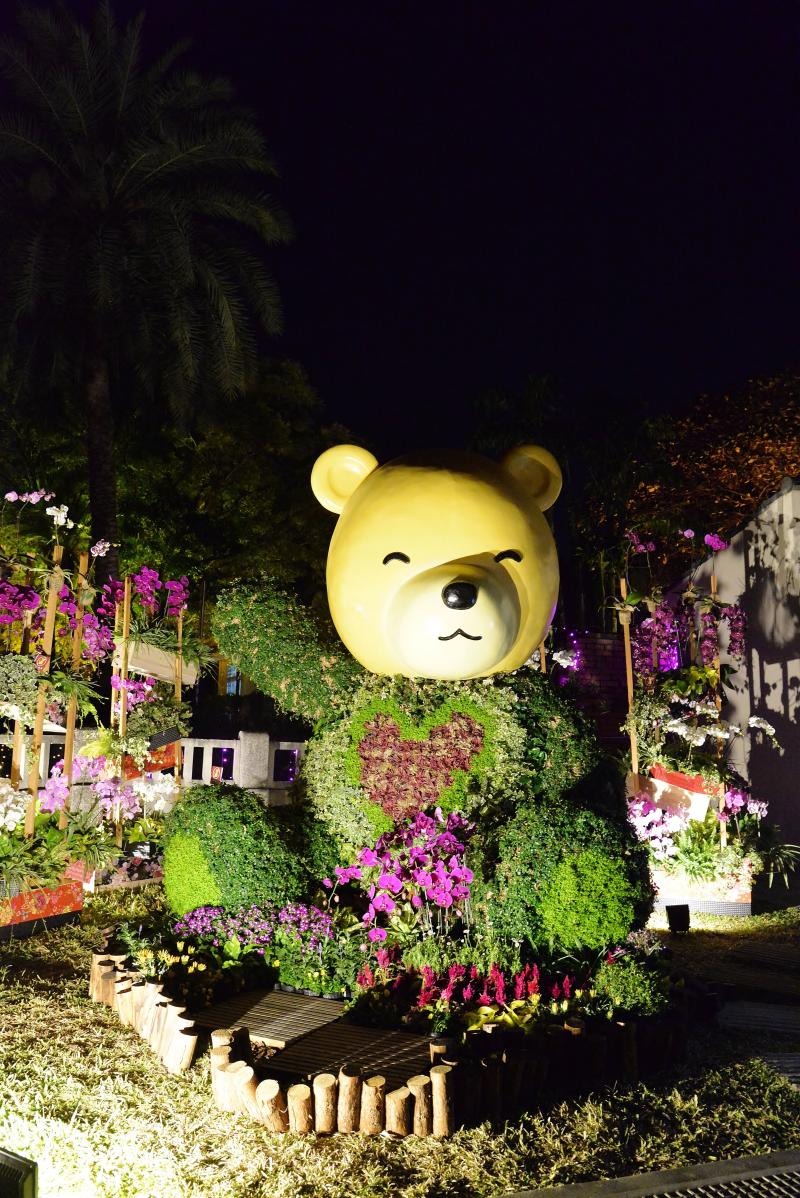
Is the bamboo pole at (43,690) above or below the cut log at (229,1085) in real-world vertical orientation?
above

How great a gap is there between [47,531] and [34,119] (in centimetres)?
739

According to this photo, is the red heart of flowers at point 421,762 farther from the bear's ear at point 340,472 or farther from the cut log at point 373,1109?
the cut log at point 373,1109

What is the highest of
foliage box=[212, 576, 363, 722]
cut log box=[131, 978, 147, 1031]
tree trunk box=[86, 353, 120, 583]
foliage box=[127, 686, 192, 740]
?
tree trunk box=[86, 353, 120, 583]

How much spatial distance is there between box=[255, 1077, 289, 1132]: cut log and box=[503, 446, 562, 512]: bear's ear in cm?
355

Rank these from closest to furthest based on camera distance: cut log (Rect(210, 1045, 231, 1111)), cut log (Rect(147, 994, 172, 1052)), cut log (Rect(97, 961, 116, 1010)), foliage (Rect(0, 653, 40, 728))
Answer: cut log (Rect(210, 1045, 231, 1111))
cut log (Rect(147, 994, 172, 1052))
cut log (Rect(97, 961, 116, 1010))
foliage (Rect(0, 653, 40, 728))

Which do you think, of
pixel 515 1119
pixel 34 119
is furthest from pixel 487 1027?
pixel 34 119

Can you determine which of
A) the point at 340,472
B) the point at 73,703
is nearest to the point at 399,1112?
the point at 340,472

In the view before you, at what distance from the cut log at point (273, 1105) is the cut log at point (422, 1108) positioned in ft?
1.64

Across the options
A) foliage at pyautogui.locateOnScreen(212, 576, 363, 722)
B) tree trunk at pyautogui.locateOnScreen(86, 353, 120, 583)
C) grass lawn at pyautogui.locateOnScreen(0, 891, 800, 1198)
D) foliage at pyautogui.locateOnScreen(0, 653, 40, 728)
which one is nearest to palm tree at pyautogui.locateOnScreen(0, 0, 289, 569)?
tree trunk at pyautogui.locateOnScreen(86, 353, 120, 583)

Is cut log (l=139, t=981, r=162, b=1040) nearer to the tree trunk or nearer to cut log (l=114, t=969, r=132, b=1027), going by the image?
cut log (l=114, t=969, r=132, b=1027)

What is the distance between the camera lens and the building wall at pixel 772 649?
10852 mm

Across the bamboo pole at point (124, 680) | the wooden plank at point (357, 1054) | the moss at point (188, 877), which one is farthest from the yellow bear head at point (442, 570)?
the bamboo pole at point (124, 680)

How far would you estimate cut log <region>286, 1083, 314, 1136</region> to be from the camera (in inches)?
144

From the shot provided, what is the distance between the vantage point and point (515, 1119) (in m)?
3.83
